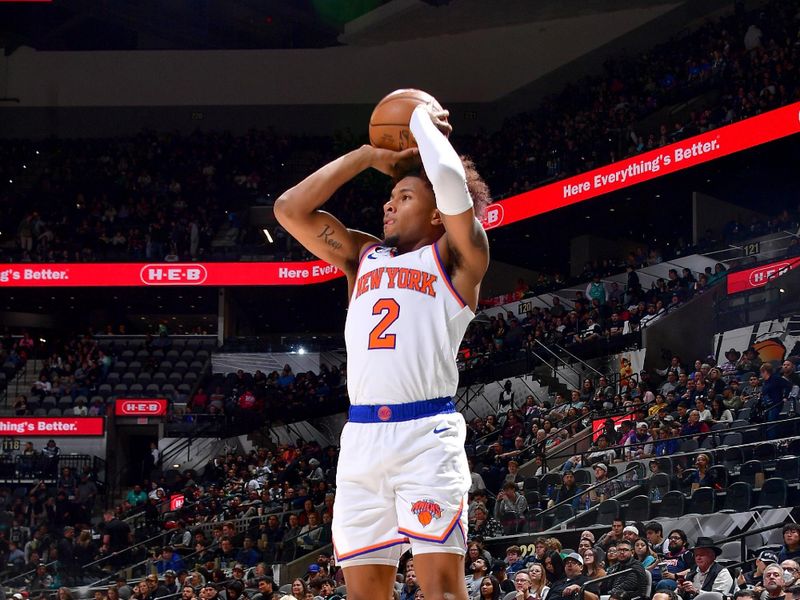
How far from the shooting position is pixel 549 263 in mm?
28719

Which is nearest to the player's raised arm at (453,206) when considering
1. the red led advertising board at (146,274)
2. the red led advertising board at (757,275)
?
the red led advertising board at (757,275)

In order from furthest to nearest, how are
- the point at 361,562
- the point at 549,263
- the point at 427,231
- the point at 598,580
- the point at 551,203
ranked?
the point at 549,263
the point at 551,203
the point at 598,580
the point at 427,231
the point at 361,562

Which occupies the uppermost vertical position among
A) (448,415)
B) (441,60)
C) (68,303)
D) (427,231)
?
(441,60)

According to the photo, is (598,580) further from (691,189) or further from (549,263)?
(549,263)

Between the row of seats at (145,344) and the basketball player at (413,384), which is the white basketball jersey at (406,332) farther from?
the row of seats at (145,344)

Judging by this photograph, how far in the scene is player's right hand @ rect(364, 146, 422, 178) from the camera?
3770mm

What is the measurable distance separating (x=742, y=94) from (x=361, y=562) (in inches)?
736

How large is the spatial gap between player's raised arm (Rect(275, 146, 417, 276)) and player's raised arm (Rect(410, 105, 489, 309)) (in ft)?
0.92

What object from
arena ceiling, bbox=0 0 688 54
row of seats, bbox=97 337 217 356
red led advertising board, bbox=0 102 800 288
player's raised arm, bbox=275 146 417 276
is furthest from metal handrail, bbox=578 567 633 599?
arena ceiling, bbox=0 0 688 54

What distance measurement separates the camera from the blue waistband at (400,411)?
352 centimetres

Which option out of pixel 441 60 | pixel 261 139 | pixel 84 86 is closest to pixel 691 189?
pixel 441 60

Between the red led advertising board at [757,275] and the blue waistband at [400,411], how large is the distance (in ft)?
47.1

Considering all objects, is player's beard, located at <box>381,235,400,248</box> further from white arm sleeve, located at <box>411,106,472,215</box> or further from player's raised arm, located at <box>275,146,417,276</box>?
white arm sleeve, located at <box>411,106,472,215</box>

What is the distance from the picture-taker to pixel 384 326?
11.8ft
